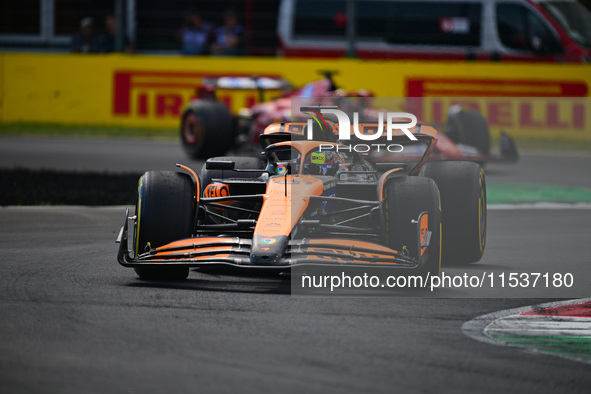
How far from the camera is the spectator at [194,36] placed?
18.5 meters

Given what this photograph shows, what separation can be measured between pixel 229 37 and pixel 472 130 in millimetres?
6287

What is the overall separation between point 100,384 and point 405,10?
14.5m

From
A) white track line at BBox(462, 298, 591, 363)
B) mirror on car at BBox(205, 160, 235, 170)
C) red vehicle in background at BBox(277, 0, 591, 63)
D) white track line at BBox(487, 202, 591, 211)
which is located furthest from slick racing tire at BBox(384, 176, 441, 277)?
red vehicle in background at BBox(277, 0, 591, 63)

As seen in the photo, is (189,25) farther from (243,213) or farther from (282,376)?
(282,376)

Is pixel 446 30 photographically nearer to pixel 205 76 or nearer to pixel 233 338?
pixel 205 76

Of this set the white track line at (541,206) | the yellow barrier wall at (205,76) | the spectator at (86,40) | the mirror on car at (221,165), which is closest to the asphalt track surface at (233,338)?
the mirror on car at (221,165)

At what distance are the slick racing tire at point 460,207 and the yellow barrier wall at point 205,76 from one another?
1013 cm

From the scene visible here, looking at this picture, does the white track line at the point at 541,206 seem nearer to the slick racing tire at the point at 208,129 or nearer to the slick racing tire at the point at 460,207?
the slick racing tire at the point at 460,207

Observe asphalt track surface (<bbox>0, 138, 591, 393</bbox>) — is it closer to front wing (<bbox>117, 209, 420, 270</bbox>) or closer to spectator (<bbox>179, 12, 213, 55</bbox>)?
front wing (<bbox>117, 209, 420, 270</bbox>)

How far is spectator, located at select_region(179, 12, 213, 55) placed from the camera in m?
18.5

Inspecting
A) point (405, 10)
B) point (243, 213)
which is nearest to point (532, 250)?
point (243, 213)

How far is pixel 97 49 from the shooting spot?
60.7ft

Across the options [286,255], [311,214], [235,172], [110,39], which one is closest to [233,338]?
[286,255]

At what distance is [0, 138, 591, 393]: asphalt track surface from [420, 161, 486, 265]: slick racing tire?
0.63ft
